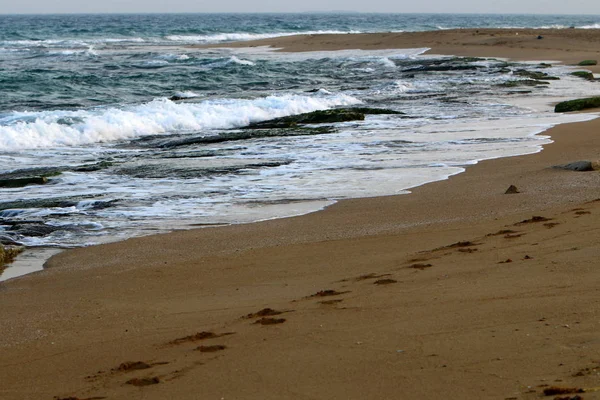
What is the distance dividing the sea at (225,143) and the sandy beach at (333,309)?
0.93m

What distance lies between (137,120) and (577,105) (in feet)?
29.4

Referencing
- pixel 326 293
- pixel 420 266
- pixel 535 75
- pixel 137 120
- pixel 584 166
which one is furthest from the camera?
pixel 535 75

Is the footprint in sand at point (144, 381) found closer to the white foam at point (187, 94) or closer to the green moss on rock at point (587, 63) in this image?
the white foam at point (187, 94)

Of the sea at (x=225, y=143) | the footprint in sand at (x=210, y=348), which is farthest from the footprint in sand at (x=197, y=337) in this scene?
the sea at (x=225, y=143)

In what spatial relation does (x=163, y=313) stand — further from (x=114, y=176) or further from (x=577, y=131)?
(x=577, y=131)

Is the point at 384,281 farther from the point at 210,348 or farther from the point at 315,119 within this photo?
the point at 315,119

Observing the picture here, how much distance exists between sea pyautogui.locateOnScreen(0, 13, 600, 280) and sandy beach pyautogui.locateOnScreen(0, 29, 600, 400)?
93 cm

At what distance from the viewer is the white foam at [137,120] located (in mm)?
14469

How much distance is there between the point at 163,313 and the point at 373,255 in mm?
1819

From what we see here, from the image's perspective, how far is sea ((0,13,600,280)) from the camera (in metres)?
8.30

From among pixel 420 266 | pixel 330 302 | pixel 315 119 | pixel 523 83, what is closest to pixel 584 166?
pixel 420 266

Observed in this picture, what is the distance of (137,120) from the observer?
1611 centimetres

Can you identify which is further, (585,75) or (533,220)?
(585,75)

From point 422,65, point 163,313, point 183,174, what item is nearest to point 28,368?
point 163,313
